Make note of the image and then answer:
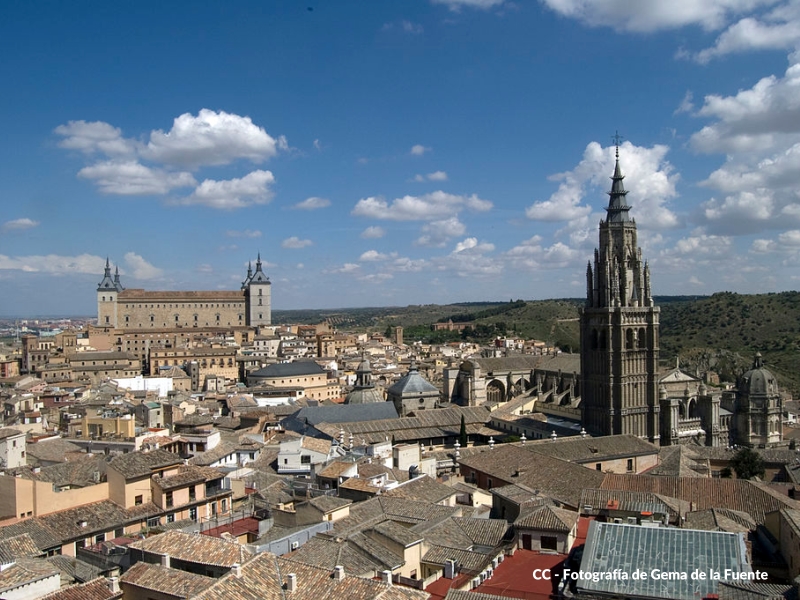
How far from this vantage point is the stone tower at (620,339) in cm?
4522

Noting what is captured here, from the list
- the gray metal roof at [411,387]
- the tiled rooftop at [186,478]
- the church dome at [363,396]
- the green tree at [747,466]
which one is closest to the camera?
the tiled rooftop at [186,478]

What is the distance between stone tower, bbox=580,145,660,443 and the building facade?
276ft

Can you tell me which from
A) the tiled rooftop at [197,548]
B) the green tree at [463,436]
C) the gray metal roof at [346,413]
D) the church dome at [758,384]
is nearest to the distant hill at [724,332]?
the church dome at [758,384]

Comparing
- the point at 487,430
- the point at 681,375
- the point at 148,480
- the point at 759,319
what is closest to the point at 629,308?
the point at 681,375

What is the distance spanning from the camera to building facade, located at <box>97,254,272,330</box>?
→ 117 m

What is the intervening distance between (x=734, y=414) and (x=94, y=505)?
42111 millimetres

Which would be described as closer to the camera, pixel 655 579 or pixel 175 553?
pixel 655 579

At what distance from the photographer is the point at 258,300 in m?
124

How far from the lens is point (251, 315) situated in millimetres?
123500

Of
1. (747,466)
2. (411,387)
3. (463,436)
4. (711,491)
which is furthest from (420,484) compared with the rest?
(411,387)

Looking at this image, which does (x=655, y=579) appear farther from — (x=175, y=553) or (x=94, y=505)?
(x=94, y=505)

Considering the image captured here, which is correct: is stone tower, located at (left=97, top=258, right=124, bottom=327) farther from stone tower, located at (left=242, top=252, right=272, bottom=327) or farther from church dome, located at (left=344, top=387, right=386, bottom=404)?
A: church dome, located at (left=344, top=387, right=386, bottom=404)

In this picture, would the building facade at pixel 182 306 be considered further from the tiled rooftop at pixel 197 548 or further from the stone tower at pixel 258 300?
the tiled rooftop at pixel 197 548

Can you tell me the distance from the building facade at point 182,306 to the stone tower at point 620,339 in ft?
276
